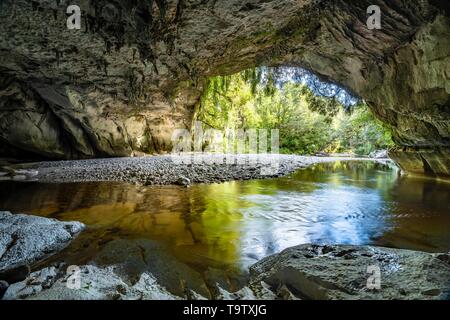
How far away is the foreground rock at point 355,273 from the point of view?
2178 millimetres

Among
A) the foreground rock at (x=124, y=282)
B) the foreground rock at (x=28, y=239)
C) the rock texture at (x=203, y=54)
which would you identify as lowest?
the foreground rock at (x=124, y=282)

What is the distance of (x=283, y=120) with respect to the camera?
1451 inches

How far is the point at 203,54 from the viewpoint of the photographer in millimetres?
10414

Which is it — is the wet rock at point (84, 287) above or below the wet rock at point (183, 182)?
below

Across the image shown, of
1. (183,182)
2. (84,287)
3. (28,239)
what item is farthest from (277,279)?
(183,182)

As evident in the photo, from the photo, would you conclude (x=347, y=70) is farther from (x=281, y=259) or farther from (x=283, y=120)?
(x=283, y=120)

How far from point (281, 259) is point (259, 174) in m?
8.58

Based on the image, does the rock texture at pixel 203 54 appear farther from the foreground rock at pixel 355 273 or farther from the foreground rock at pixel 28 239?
the foreground rock at pixel 355 273

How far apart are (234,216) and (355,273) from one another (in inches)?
122

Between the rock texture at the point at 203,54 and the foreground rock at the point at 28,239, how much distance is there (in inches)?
212

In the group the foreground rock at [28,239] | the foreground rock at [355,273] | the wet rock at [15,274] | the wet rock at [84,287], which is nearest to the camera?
the foreground rock at [355,273]

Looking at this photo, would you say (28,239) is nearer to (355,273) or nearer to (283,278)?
(283,278)

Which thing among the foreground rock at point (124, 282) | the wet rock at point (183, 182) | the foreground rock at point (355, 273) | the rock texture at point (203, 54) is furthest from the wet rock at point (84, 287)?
the rock texture at point (203, 54)

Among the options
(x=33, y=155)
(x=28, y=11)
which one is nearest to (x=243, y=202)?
(x=28, y=11)
